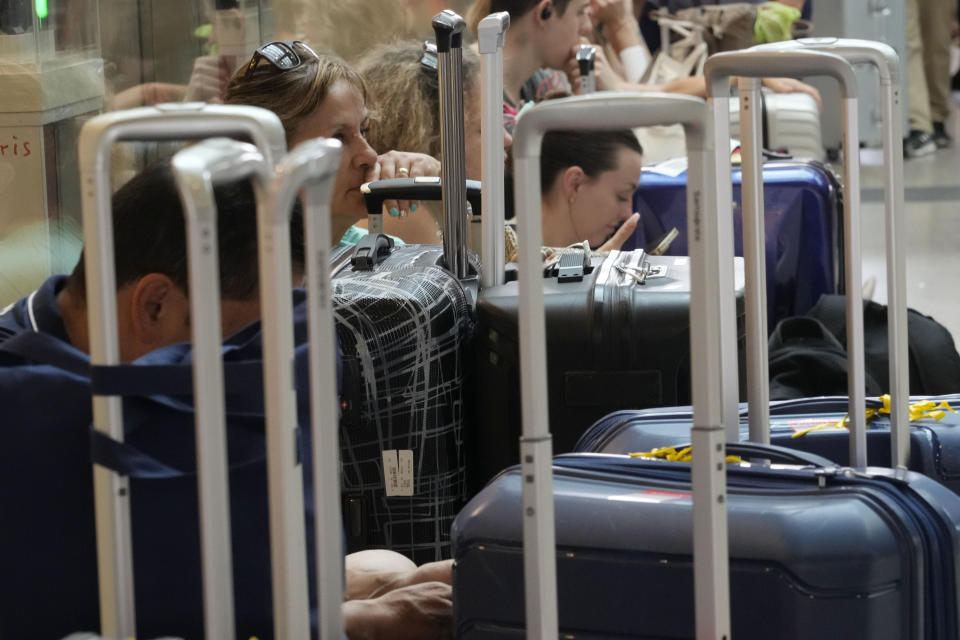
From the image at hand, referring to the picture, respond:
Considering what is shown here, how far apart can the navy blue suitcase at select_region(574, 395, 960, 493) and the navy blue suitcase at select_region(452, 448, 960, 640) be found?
173mm

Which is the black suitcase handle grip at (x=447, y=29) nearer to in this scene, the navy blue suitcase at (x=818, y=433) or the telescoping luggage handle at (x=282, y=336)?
the navy blue suitcase at (x=818, y=433)

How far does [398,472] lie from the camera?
6.56 feet

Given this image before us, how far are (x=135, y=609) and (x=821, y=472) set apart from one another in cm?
65

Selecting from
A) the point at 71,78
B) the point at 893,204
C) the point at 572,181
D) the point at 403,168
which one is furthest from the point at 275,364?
the point at 572,181

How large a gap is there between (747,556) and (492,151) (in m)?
1.02

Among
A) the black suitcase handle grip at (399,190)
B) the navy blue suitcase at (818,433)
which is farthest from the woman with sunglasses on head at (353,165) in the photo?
the navy blue suitcase at (818,433)

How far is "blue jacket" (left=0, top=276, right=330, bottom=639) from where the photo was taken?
45.8 inches

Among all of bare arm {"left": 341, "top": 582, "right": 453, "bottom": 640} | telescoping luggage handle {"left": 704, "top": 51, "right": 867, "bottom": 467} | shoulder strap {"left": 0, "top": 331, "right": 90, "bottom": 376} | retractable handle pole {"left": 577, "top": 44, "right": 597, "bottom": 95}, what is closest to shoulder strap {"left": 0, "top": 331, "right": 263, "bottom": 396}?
shoulder strap {"left": 0, "top": 331, "right": 90, "bottom": 376}

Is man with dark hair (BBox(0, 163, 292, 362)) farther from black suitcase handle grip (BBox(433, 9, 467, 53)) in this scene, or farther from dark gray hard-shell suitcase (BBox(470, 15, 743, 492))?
black suitcase handle grip (BBox(433, 9, 467, 53))

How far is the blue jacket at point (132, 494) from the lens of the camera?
116 cm

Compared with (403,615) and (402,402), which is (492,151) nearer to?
(402,402)

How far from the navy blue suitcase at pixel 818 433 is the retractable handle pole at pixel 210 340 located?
0.71m

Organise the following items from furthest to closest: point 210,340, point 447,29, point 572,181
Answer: point 572,181, point 447,29, point 210,340

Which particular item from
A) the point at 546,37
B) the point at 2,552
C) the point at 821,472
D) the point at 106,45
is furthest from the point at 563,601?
the point at 546,37
